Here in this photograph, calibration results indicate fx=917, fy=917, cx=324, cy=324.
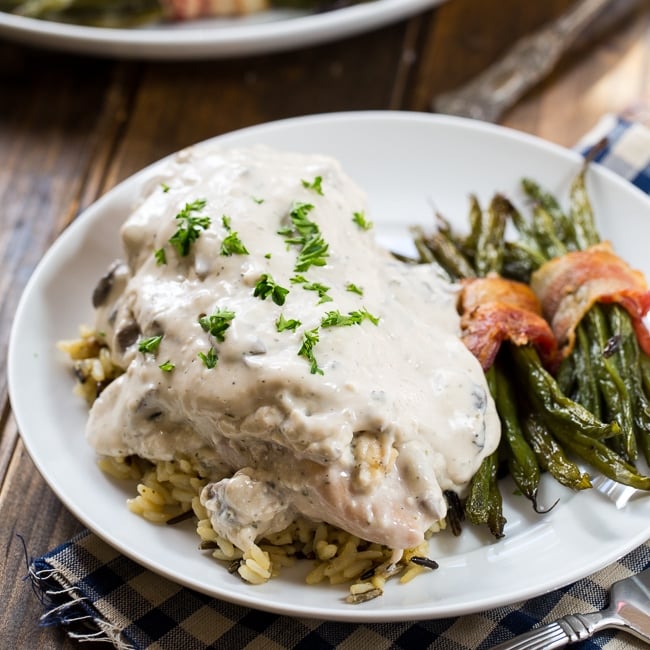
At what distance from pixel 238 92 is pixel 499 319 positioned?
3033mm

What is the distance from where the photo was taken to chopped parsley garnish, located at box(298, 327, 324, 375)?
3.36m

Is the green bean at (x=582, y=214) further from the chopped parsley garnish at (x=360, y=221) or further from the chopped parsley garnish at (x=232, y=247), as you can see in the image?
the chopped parsley garnish at (x=232, y=247)

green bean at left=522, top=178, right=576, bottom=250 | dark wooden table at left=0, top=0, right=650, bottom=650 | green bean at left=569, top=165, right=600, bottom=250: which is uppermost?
green bean at left=569, top=165, right=600, bottom=250

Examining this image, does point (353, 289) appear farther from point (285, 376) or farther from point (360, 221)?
point (285, 376)

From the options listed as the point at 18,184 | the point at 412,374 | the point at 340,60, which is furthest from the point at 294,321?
the point at 340,60

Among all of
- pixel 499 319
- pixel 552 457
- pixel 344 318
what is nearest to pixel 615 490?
pixel 552 457

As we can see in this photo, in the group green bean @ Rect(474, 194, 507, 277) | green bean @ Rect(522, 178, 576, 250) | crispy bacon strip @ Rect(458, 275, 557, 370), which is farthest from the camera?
green bean @ Rect(522, 178, 576, 250)

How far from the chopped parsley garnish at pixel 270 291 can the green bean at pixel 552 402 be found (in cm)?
112

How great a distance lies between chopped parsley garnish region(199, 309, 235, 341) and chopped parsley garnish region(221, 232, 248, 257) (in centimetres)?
32

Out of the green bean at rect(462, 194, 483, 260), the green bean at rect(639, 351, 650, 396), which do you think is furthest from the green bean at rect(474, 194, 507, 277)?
the green bean at rect(639, 351, 650, 396)

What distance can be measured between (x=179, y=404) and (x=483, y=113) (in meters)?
3.35

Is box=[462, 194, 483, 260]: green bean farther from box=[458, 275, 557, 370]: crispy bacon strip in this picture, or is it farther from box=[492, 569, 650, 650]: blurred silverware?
box=[492, 569, 650, 650]: blurred silverware

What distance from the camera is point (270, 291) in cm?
363

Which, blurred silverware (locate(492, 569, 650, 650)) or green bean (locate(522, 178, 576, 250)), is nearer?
blurred silverware (locate(492, 569, 650, 650))
